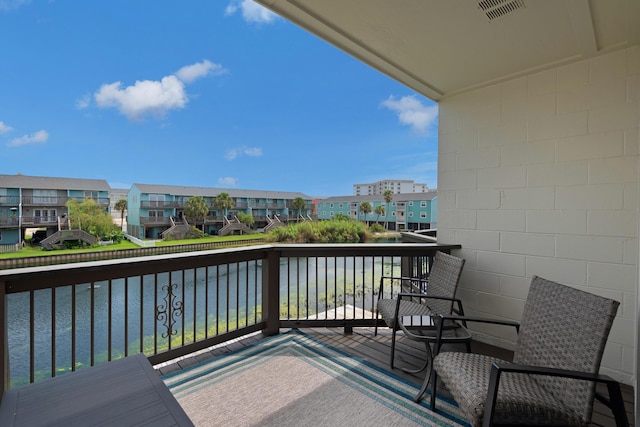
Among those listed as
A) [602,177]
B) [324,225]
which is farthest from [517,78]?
[324,225]

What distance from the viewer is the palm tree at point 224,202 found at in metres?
12.2

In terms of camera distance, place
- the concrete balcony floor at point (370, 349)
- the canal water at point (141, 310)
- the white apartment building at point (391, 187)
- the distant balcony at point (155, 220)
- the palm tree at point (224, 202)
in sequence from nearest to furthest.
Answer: the canal water at point (141, 310), the concrete balcony floor at point (370, 349), the white apartment building at point (391, 187), the distant balcony at point (155, 220), the palm tree at point (224, 202)

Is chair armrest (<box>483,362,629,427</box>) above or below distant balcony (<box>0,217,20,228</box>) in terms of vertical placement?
below

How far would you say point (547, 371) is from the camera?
1222 millimetres

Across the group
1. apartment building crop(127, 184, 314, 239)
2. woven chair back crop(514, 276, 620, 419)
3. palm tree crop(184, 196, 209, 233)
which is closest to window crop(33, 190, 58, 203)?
apartment building crop(127, 184, 314, 239)

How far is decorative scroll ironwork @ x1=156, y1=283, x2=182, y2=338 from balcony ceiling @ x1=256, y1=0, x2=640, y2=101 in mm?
2354

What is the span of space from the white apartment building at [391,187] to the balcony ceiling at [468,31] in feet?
14.9

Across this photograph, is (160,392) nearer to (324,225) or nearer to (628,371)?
(628,371)

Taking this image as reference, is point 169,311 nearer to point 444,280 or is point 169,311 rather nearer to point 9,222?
point 444,280

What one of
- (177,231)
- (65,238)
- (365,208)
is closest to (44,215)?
(65,238)

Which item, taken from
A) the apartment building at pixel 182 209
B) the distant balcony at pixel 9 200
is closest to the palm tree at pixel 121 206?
the apartment building at pixel 182 209

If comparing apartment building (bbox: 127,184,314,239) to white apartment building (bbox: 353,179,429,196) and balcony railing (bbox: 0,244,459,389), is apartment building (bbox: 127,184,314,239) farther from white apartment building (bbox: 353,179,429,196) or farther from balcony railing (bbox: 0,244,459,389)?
balcony railing (bbox: 0,244,459,389)

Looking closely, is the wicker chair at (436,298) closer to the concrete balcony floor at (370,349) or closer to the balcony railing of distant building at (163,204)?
the concrete balcony floor at (370,349)

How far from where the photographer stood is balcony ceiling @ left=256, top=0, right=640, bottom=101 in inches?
74.5
